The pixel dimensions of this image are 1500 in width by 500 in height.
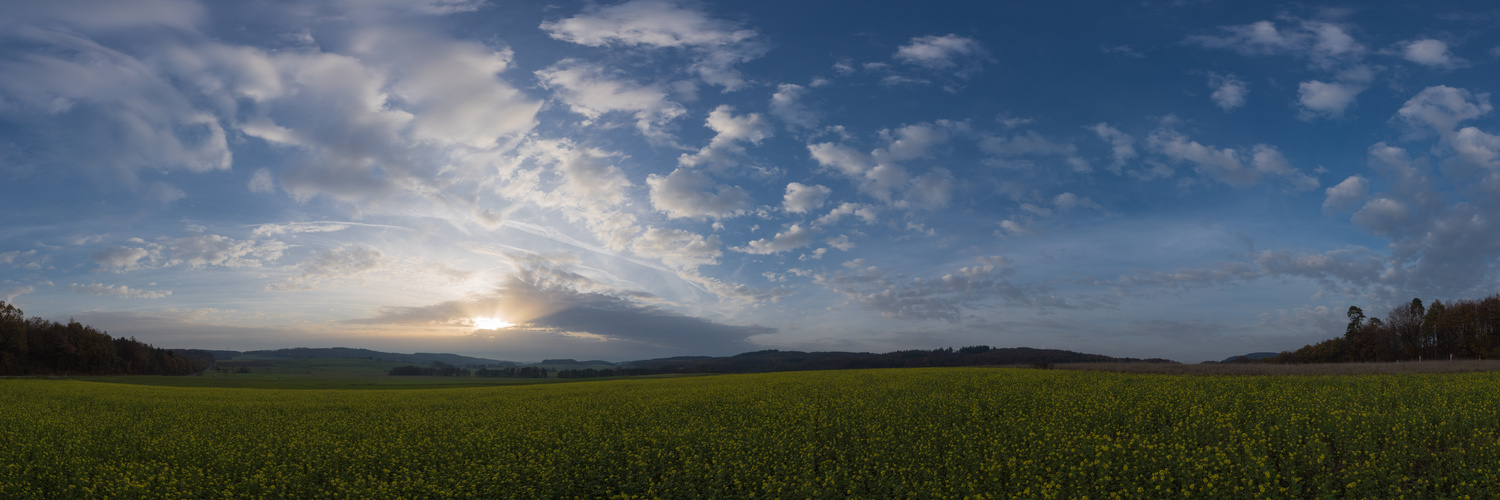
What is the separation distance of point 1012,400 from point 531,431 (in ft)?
55.4

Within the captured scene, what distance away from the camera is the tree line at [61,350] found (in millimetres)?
91188

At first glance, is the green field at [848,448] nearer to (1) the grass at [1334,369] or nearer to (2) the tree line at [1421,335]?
(1) the grass at [1334,369]

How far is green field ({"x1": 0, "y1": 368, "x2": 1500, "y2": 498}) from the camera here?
536 inches

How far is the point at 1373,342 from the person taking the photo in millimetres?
95375

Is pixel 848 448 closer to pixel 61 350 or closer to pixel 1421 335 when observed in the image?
pixel 1421 335

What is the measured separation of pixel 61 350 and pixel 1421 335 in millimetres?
202455

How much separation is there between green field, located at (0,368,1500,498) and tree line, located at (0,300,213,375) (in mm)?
98285

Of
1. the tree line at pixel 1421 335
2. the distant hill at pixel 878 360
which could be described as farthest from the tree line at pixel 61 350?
the tree line at pixel 1421 335

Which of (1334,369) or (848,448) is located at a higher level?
(1334,369)

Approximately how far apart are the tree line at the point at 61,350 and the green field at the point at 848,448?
322ft

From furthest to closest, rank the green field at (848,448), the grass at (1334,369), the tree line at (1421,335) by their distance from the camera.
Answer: the tree line at (1421,335) < the grass at (1334,369) < the green field at (848,448)

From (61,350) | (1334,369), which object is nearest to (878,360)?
(1334,369)

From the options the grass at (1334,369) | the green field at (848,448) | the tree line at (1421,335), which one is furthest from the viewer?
the tree line at (1421,335)

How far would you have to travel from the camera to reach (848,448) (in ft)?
57.7
